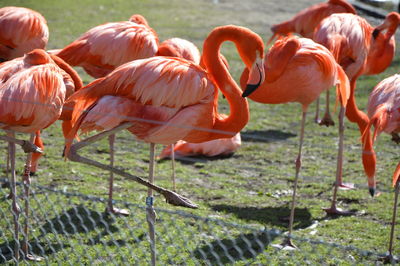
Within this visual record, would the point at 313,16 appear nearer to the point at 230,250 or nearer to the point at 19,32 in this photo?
the point at 19,32

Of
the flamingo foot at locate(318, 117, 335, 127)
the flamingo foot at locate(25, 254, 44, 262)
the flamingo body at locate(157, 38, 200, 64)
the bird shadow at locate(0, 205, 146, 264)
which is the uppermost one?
the flamingo body at locate(157, 38, 200, 64)

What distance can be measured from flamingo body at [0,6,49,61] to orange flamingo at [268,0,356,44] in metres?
3.07

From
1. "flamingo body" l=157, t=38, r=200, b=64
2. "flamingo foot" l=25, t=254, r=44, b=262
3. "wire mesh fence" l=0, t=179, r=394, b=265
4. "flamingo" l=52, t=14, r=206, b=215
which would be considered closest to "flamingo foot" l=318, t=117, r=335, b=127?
"flamingo body" l=157, t=38, r=200, b=64

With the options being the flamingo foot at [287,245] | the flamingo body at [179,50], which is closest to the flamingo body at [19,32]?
the flamingo body at [179,50]

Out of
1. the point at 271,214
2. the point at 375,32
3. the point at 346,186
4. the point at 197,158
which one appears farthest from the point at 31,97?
the point at 375,32

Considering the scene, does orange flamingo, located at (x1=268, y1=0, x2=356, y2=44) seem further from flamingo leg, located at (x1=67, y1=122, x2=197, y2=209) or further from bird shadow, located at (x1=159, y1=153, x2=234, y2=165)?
flamingo leg, located at (x1=67, y1=122, x2=197, y2=209)

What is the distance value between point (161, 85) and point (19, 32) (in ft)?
7.86

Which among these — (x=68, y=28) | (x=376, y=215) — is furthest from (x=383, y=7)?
(x=376, y=215)

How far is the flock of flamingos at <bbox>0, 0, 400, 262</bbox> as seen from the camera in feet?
11.7

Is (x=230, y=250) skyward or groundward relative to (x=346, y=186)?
skyward

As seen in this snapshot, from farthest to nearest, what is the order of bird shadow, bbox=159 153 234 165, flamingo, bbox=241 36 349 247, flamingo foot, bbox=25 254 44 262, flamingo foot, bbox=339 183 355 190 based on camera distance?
bird shadow, bbox=159 153 234 165
flamingo foot, bbox=339 183 355 190
flamingo, bbox=241 36 349 247
flamingo foot, bbox=25 254 44 262

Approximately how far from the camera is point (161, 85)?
11.6 ft

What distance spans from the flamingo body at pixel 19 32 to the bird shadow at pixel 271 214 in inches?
85.1

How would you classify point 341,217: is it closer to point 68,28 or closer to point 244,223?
point 244,223
